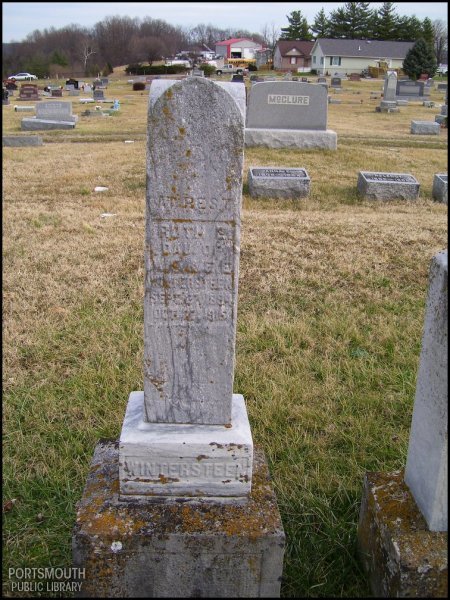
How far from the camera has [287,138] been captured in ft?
43.1

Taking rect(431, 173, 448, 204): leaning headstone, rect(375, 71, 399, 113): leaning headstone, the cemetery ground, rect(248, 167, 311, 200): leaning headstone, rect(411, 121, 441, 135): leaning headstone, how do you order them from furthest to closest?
rect(375, 71, 399, 113): leaning headstone < rect(411, 121, 441, 135): leaning headstone < rect(431, 173, 448, 204): leaning headstone < rect(248, 167, 311, 200): leaning headstone < the cemetery ground

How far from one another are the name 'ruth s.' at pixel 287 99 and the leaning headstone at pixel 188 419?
1151 centimetres

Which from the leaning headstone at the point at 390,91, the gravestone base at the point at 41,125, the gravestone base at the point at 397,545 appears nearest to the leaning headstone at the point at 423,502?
the gravestone base at the point at 397,545

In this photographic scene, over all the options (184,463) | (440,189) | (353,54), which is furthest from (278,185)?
(353,54)

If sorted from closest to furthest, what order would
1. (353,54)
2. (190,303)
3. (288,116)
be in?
1. (190,303)
2. (288,116)
3. (353,54)

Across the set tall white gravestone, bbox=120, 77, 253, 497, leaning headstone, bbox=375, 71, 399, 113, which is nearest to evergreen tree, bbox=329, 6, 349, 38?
leaning headstone, bbox=375, 71, 399, 113

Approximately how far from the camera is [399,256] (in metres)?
6.64

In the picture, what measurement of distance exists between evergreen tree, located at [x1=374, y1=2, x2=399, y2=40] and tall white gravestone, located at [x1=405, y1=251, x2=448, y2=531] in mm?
47850

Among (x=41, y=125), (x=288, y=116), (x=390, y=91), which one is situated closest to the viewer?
(x=288, y=116)

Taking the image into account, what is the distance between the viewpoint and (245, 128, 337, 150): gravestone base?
13148 mm

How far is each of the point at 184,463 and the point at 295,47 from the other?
194 ft

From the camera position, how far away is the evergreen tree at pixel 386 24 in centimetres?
4416

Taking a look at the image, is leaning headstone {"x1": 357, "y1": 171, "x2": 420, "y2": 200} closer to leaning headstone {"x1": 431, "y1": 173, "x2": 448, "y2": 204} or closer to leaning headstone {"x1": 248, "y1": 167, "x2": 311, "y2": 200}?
leaning headstone {"x1": 431, "y1": 173, "x2": 448, "y2": 204}

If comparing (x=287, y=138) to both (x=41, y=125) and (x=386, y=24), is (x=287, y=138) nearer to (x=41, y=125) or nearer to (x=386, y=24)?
(x=41, y=125)
